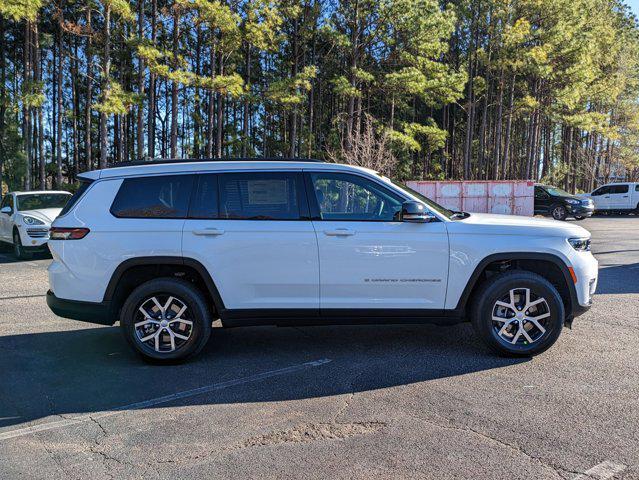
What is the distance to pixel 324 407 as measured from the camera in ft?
13.1

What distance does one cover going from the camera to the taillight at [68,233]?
4.92m

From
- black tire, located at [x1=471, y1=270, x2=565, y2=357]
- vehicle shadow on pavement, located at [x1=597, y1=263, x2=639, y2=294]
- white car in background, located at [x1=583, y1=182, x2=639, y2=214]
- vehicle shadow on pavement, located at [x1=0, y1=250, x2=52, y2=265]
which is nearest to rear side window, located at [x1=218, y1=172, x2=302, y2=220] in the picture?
black tire, located at [x1=471, y1=270, x2=565, y2=357]

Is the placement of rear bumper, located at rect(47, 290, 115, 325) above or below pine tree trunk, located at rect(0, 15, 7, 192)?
below

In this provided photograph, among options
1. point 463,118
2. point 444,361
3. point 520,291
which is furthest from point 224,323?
point 463,118

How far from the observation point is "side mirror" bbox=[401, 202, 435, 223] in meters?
4.75

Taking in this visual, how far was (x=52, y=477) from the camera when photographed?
3.04 metres

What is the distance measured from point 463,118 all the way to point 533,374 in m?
49.7

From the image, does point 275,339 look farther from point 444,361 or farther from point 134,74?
point 134,74

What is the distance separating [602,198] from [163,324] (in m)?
32.5

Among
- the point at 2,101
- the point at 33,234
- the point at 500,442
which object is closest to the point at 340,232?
the point at 500,442

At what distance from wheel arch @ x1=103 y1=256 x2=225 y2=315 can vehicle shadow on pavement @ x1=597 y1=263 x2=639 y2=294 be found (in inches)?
249

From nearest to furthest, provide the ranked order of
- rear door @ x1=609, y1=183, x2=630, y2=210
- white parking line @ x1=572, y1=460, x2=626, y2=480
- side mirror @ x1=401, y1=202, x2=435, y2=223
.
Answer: white parking line @ x1=572, y1=460, x2=626, y2=480 < side mirror @ x1=401, y1=202, x2=435, y2=223 < rear door @ x1=609, y1=183, x2=630, y2=210

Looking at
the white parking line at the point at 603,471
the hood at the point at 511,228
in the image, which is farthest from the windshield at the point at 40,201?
the white parking line at the point at 603,471

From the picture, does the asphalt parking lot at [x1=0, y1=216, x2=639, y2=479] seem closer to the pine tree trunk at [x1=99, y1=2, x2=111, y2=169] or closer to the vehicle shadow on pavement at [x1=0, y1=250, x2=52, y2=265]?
the vehicle shadow on pavement at [x1=0, y1=250, x2=52, y2=265]
